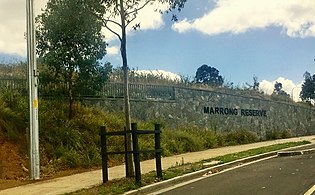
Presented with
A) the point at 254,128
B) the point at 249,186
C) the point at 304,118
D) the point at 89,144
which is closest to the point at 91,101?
the point at 89,144

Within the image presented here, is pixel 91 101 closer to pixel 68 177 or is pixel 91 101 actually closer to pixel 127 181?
pixel 68 177

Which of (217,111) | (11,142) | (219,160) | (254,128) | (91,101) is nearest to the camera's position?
(11,142)

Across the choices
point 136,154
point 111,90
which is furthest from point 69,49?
point 136,154

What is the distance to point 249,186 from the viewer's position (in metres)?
11.7

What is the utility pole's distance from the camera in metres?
14.4

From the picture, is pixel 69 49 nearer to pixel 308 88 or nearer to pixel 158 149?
pixel 158 149

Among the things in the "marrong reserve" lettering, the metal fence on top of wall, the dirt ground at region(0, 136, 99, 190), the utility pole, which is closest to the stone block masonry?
the "marrong reserve" lettering

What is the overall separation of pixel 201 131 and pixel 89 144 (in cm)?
1014

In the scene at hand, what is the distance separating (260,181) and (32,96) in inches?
265

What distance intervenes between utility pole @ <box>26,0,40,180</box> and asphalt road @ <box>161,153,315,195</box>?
4542 millimetres

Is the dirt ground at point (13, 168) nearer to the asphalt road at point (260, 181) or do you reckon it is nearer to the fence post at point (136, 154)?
the fence post at point (136, 154)

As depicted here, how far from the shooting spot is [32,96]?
14836mm

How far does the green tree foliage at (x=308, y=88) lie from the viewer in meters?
48.6

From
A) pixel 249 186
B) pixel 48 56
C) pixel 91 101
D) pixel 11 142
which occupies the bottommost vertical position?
pixel 249 186
